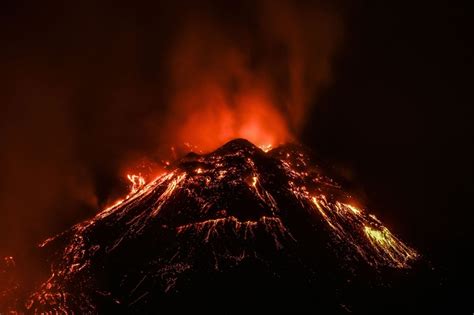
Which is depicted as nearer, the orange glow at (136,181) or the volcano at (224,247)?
the volcano at (224,247)

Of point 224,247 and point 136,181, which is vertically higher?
point 136,181

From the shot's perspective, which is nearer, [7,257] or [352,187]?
[7,257]

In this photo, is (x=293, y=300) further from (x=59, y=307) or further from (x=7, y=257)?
(x=7, y=257)

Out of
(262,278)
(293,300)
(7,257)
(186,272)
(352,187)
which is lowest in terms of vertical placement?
(293,300)

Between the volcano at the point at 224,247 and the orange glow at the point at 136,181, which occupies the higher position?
the orange glow at the point at 136,181

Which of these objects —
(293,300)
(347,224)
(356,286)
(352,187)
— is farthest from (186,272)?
(352,187)

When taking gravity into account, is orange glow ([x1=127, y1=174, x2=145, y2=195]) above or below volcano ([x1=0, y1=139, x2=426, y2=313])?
above

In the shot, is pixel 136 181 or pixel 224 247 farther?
pixel 136 181

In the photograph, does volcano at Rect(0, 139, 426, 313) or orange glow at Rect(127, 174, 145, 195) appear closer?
volcano at Rect(0, 139, 426, 313)
